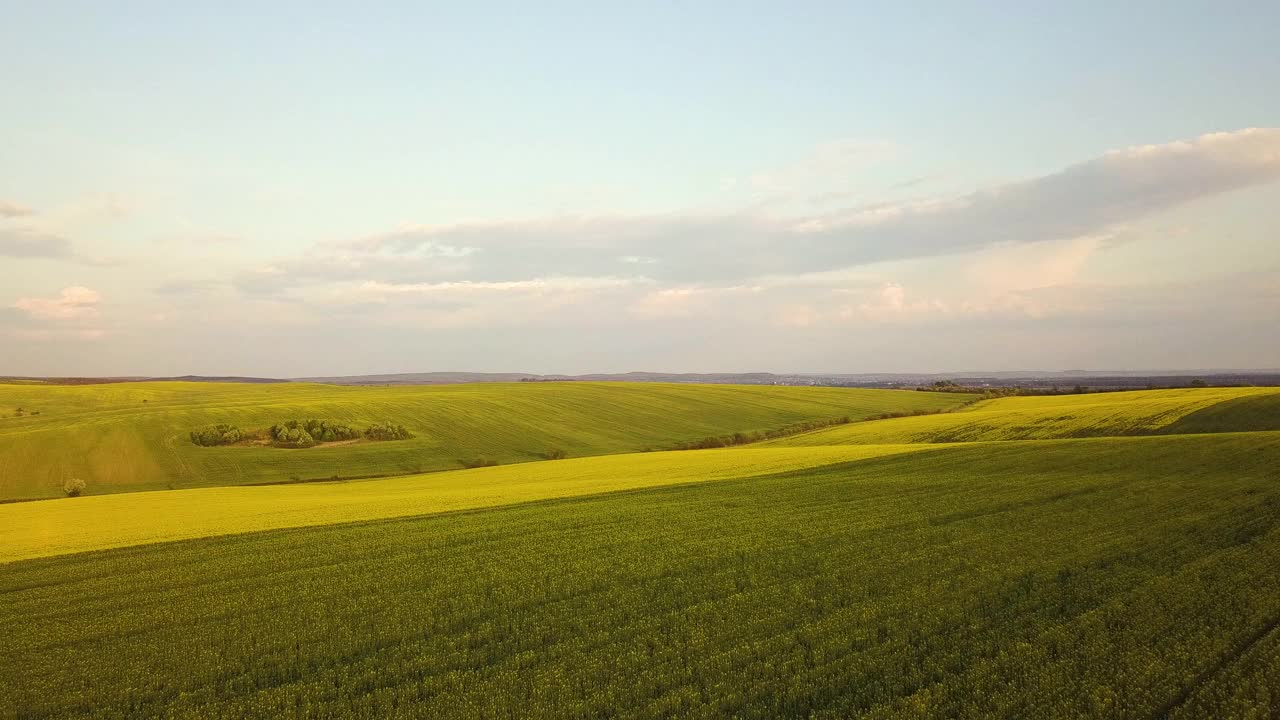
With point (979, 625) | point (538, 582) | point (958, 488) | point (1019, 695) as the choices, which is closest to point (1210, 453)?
point (958, 488)

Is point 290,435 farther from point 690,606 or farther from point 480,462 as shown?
point 690,606

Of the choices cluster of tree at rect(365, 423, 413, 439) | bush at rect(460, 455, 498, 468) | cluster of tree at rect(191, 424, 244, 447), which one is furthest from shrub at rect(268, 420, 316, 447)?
bush at rect(460, 455, 498, 468)

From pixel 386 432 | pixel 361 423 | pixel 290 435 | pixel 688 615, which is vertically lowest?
pixel 386 432

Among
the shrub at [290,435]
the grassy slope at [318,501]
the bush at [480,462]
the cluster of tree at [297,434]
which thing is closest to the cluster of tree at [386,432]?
the cluster of tree at [297,434]

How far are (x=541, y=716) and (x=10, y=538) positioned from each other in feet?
75.7

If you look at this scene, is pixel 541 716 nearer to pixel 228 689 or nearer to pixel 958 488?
pixel 228 689

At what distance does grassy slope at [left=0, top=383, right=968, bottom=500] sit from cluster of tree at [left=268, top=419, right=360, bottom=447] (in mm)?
2243

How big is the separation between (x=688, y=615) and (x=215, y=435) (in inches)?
2376

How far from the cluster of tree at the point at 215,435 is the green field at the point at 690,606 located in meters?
37.3

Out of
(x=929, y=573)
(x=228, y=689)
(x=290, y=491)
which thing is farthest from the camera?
(x=290, y=491)

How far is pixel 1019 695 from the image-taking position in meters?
7.88

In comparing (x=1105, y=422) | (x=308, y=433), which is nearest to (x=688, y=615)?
(x=1105, y=422)

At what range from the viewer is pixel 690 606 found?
37.5 ft

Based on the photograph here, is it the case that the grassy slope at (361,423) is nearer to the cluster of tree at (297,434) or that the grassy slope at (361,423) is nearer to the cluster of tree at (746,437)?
the cluster of tree at (297,434)
